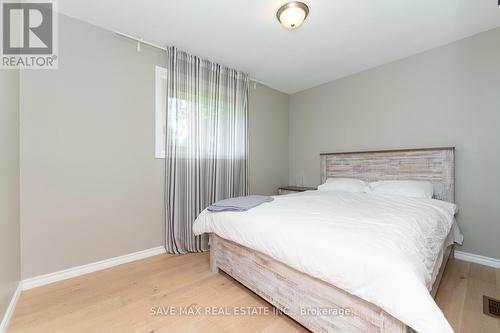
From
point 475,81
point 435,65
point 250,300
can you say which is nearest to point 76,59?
point 250,300

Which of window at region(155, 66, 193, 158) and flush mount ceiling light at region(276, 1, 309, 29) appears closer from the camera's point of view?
flush mount ceiling light at region(276, 1, 309, 29)

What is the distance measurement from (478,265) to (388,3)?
9.20ft

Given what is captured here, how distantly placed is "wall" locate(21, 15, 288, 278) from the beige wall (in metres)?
0.13

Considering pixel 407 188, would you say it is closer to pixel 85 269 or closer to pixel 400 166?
pixel 400 166

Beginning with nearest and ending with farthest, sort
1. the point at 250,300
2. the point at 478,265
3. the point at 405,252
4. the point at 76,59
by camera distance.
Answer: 1. the point at 405,252
2. the point at 250,300
3. the point at 76,59
4. the point at 478,265

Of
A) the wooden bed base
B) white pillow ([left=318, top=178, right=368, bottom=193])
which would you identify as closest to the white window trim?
the wooden bed base

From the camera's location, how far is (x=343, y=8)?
196 centimetres

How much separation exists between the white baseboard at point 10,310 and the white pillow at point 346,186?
10.6 ft

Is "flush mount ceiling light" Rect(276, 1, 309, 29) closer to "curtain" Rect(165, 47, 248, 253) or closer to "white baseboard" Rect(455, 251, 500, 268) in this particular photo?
"curtain" Rect(165, 47, 248, 253)

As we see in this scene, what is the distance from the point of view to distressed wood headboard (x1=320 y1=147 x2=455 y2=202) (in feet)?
8.04

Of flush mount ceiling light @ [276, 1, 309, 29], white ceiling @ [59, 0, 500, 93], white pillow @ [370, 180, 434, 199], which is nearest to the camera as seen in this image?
flush mount ceiling light @ [276, 1, 309, 29]

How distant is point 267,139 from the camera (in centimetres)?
383

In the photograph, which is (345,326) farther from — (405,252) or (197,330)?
(197,330)

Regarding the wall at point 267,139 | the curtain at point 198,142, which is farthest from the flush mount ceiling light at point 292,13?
the wall at point 267,139
